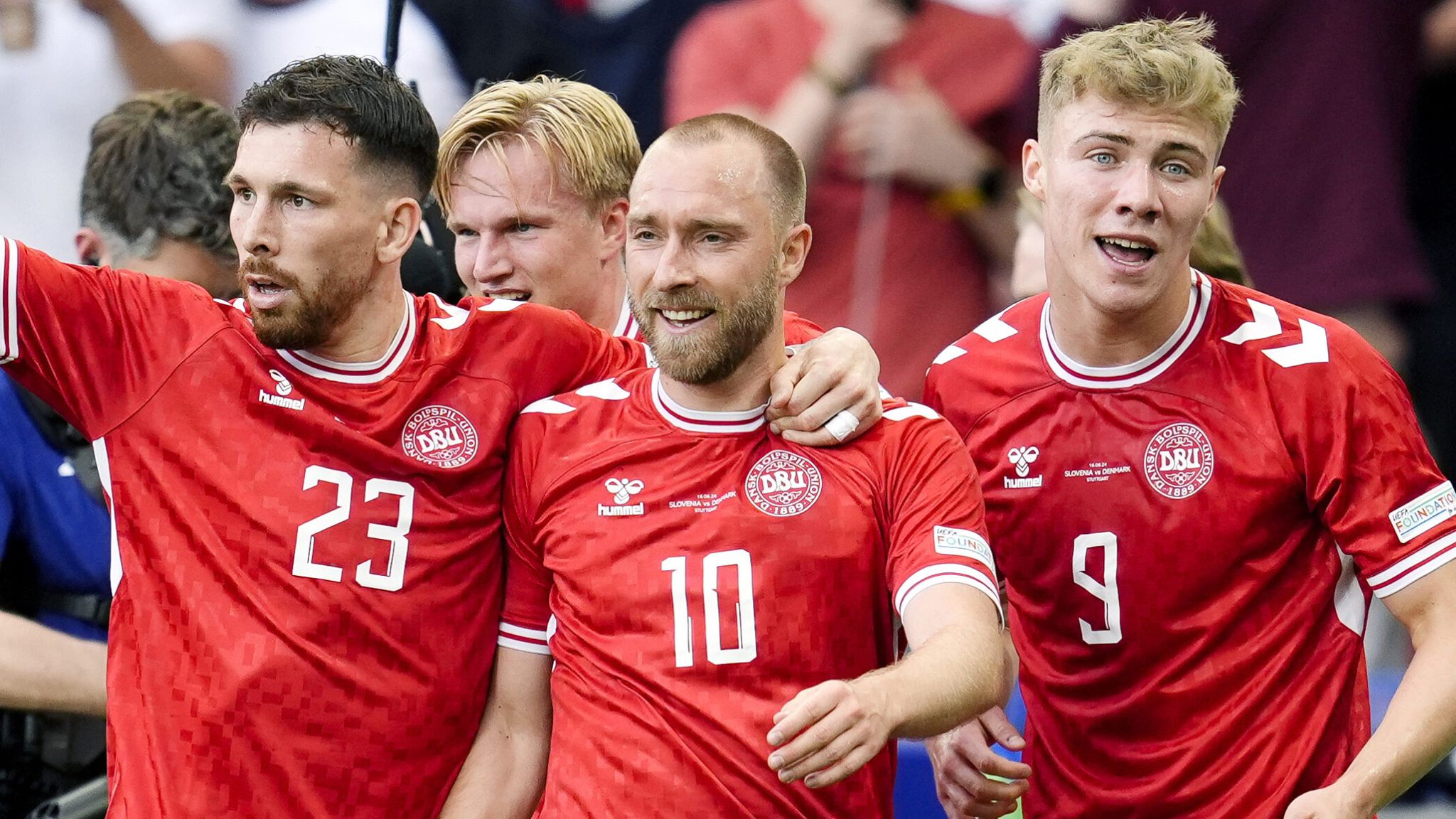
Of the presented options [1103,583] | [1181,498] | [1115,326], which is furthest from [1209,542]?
[1115,326]

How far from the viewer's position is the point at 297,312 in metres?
3.27

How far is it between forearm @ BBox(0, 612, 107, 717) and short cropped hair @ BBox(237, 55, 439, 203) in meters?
1.34

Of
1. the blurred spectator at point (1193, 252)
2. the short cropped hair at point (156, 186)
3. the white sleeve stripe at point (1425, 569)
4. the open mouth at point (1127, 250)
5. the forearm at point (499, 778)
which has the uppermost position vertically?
the short cropped hair at point (156, 186)

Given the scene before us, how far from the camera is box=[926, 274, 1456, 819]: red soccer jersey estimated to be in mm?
3369

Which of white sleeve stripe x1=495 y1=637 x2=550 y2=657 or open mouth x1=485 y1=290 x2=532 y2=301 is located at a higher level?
open mouth x1=485 y1=290 x2=532 y2=301

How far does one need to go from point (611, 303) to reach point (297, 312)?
4.32 ft

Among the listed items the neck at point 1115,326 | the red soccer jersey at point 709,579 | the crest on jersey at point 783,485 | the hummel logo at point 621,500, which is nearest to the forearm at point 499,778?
the red soccer jersey at point 709,579

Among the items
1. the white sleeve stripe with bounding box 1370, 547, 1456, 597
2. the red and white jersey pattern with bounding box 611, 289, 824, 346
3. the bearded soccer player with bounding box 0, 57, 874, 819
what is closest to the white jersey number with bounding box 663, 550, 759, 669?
the bearded soccer player with bounding box 0, 57, 874, 819

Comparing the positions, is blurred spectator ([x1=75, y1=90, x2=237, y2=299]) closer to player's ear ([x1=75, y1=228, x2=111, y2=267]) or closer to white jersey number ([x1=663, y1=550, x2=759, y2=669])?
player's ear ([x1=75, y1=228, x2=111, y2=267])

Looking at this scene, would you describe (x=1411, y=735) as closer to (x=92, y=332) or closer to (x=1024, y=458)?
(x=1024, y=458)

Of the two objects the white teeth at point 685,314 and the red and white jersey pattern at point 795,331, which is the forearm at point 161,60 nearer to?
the red and white jersey pattern at point 795,331

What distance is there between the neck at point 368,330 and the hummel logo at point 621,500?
0.52 meters

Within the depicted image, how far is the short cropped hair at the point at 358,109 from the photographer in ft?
10.9

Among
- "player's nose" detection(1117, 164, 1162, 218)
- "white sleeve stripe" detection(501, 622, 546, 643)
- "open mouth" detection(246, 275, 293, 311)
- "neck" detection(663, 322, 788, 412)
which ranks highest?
"player's nose" detection(1117, 164, 1162, 218)
